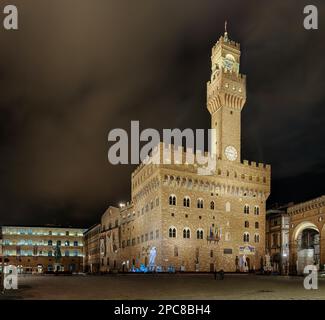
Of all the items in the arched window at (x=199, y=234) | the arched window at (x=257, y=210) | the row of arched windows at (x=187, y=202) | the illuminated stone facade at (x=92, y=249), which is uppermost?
the row of arched windows at (x=187, y=202)

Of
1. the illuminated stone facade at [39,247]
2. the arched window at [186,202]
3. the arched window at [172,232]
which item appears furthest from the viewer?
the illuminated stone facade at [39,247]

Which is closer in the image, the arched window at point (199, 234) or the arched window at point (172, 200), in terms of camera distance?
the arched window at point (172, 200)

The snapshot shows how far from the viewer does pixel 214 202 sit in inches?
2616

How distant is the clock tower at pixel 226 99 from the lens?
6950cm

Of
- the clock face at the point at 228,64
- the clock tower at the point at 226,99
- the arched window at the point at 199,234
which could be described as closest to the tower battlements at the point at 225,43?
the clock tower at the point at 226,99

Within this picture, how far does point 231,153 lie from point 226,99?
29.5ft

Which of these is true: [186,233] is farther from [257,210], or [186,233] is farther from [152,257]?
[257,210]

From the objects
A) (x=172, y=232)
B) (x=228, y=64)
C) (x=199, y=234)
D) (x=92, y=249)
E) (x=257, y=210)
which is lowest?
(x=92, y=249)

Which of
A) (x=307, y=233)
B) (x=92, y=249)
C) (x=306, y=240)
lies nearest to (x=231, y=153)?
(x=307, y=233)

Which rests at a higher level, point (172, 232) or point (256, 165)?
point (256, 165)

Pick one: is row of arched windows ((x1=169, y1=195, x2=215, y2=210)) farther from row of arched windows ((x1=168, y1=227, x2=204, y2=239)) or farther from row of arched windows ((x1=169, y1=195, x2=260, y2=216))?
row of arched windows ((x1=168, y1=227, x2=204, y2=239))

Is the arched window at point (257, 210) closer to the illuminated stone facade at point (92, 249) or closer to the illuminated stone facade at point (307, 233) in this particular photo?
the illuminated stone facade at point (307, 233)

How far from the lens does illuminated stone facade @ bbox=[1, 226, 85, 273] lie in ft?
364

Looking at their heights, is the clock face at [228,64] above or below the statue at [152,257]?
above
